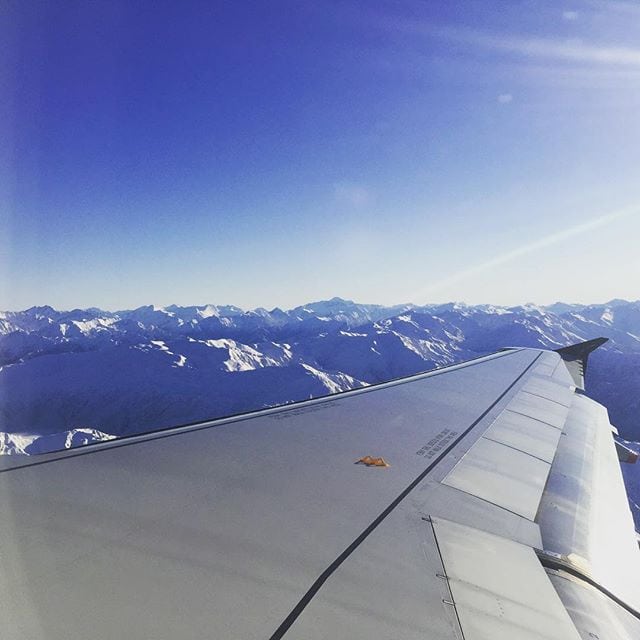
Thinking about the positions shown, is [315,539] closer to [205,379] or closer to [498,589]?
[498,589]

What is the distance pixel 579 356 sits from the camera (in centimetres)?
1407

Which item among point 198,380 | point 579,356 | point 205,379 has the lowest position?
point 198,380

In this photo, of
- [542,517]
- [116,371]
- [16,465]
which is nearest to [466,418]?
[542,517]

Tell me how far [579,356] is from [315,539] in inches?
610

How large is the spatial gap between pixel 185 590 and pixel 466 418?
15.9 ft

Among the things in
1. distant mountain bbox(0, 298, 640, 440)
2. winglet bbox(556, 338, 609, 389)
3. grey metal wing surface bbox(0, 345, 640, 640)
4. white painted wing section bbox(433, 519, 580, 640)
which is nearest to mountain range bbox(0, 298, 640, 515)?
distant mountain bbox(0, 298, 640, 440)

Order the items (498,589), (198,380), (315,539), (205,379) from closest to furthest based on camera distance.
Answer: (498,589) < (315,539) < (205,379) < (198,380)

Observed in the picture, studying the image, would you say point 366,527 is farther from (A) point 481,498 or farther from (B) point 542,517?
(B) point 542,517

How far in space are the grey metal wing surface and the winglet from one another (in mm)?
9029

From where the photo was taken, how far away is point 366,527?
2.45 metres

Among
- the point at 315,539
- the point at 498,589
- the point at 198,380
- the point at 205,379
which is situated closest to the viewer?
the point at 498,589

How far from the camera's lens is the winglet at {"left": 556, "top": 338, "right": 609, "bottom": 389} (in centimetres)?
1217

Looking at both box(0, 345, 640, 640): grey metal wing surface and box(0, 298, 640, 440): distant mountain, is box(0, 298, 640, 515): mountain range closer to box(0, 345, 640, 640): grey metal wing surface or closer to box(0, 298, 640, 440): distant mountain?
box(0, 298, 640, 440): distant mountain

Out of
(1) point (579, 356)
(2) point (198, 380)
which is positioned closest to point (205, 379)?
(2) point (198, 380)
